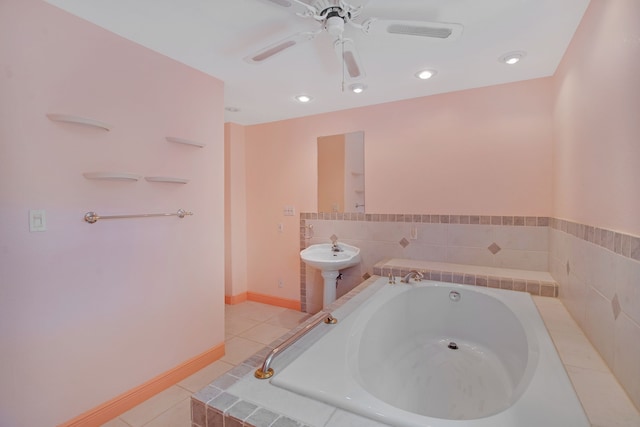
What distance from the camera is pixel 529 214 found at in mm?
2301

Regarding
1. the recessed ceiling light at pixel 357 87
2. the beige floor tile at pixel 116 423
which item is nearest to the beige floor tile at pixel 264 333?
the beige floor tile at pixel 116 423

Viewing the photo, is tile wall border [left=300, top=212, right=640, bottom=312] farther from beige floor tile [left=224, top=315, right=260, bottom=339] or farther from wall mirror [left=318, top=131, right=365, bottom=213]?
beige floor tile [left=224, top=315, right=260, bottom=339]

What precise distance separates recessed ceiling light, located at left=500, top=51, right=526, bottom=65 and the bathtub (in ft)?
5.20

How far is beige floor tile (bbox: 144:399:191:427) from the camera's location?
5.45 ft

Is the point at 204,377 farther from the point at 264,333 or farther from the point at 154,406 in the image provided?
the point at 264,333

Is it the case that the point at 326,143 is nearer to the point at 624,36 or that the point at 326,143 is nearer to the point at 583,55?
the point at 583,55

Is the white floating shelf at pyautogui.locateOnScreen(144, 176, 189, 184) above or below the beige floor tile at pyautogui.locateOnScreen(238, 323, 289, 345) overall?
above

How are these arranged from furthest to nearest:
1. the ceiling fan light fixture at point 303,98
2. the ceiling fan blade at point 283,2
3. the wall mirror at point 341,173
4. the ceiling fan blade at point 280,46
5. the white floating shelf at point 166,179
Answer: the wall mirror at point 341,173 < the ceiling fan light fixture at point 303,98 < the white floating shelf at point 166,179 < the ceiling fan blade at point 280,46 < the ceiling fan blade at point 283,2

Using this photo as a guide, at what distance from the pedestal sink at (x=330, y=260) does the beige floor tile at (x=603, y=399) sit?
5.72 feet

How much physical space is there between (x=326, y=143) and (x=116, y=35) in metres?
1.92

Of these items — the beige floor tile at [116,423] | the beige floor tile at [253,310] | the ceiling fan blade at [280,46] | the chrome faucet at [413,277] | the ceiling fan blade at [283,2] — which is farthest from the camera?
the beige floor tile at [253,310]

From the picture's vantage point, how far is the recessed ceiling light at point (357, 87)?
2.36 metres

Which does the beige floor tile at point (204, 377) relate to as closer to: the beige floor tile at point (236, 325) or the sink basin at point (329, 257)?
the beige floor tile at point (236, 325)

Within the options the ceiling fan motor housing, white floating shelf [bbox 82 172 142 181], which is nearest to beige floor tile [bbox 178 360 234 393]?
white floating shelf [bbox 82 172 142 181]
